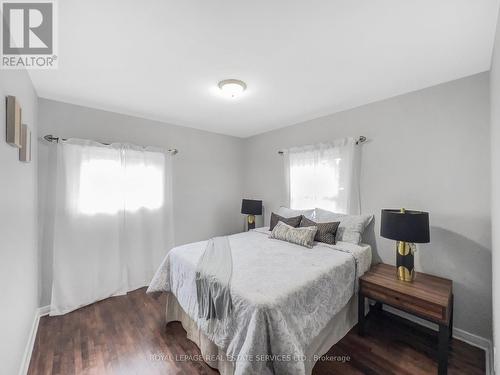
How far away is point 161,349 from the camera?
189cm

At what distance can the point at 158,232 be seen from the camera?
321 cm

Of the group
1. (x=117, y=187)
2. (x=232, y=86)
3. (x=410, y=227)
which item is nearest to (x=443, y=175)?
(x=410, y=227)

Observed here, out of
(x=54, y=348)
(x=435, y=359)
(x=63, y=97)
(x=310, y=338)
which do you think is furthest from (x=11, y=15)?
(x=435, y=359)

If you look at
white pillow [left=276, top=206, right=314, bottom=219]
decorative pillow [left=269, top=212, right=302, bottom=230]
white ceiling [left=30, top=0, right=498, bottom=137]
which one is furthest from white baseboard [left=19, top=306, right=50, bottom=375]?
white pillow [left=276, top=206, right=314, bottom=219]

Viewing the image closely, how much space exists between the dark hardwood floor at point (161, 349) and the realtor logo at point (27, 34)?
2226mm

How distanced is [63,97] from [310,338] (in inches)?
135

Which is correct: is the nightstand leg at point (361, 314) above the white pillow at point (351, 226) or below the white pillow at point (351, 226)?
below

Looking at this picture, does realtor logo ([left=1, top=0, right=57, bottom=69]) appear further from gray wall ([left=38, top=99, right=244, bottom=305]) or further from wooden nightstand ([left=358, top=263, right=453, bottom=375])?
wooden nightstand ([left=358, top=263, right=453, bottom=375])

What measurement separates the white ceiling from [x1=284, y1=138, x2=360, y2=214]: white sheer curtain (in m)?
0.66

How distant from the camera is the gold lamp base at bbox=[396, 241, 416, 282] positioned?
6.60 ft

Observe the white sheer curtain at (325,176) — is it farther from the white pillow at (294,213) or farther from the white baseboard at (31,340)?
the white baseboard at (31,340)

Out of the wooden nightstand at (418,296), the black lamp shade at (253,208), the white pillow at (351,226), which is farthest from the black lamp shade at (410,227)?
the black lamp shade at (253,208)

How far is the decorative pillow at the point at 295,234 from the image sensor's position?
248cm

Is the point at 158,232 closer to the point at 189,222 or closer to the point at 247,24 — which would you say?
the point at 189,222
